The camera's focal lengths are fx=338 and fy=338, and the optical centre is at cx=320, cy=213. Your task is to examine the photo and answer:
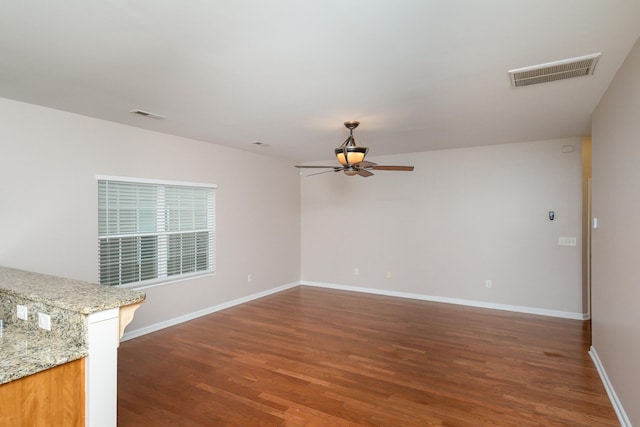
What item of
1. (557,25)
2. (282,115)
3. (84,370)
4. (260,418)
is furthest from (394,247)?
(84,370)

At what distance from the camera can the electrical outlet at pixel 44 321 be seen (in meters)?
1.69

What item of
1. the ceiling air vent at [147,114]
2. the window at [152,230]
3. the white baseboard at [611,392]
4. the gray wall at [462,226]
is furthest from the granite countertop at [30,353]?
the gray wall at [462,226]

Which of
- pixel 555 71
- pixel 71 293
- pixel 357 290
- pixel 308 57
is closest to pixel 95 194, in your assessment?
pixel 71 293

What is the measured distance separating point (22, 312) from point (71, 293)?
1.05 feet

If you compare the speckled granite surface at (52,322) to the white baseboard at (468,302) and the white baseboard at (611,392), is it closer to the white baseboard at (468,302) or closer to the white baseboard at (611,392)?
the white baseboard at (611,392)

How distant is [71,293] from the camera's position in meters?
1.79

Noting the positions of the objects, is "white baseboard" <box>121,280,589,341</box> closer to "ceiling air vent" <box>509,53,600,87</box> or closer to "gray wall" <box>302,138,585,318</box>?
"gray wall" <box>302,138,585,318</box>

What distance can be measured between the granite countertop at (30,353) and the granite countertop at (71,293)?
18 cm

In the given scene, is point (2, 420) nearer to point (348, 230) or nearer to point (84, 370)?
point (84, 370)

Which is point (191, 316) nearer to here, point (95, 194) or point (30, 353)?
point (95, 194)

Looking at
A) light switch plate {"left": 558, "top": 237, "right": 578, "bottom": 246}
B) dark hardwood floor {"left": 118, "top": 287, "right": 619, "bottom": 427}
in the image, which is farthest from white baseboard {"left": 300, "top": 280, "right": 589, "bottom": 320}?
light switch plate {"left": 558, "top": 237, "right": 578, "bottom": 246}

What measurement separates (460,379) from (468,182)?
11.3 ft

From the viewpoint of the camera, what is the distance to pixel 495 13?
181 cm

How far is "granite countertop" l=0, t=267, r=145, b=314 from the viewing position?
160 centimetres
